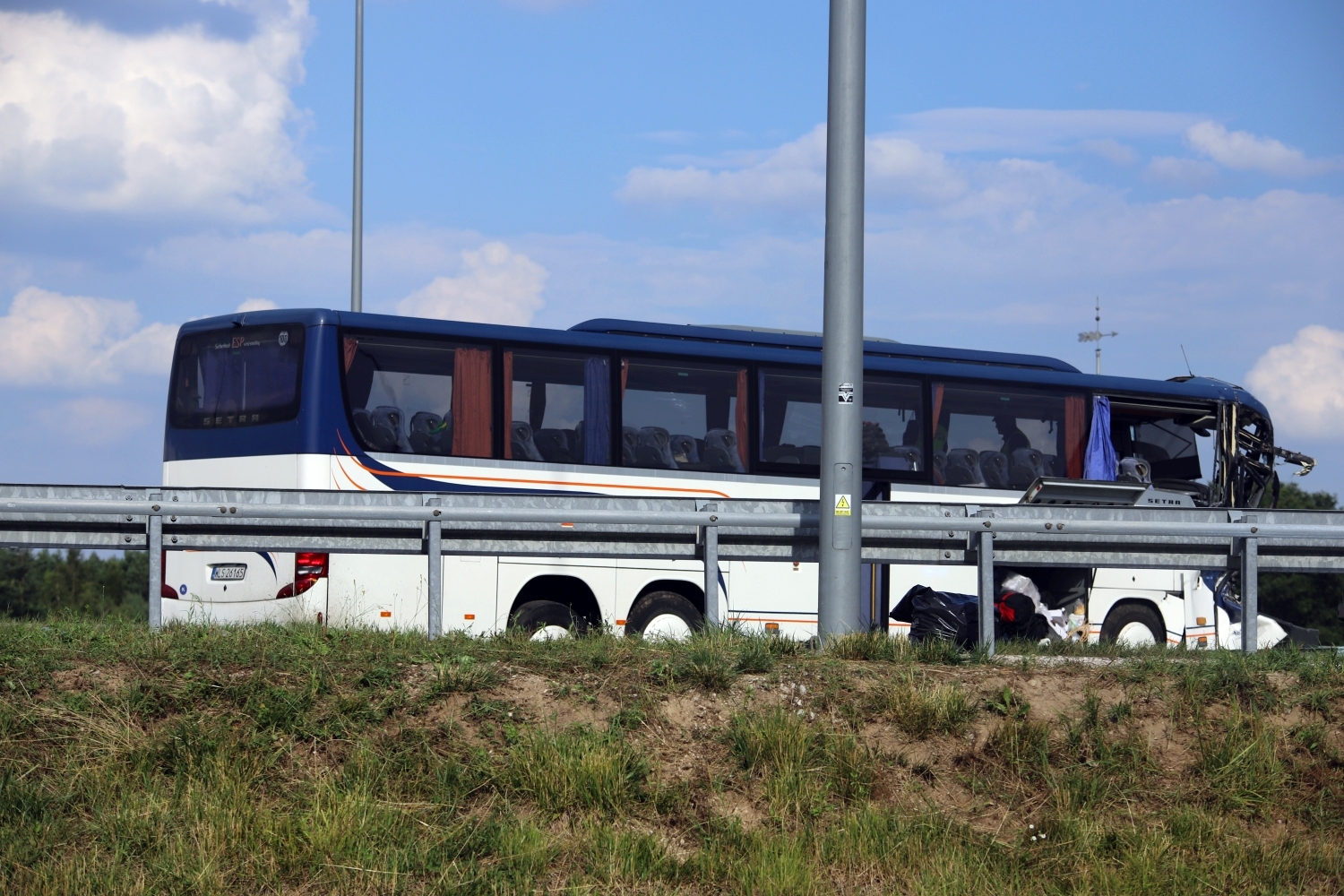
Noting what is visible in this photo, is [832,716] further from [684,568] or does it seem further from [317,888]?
[684,568]

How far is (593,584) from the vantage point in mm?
13742

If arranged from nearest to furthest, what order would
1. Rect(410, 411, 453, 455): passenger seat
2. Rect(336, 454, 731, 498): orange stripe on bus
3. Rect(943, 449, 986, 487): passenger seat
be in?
Rect(336, 454, 731, 498): orange stripe on bus → Rect(410, 411, 453, 455): passenger seat → Rect(943, 449, 986, 487): passenger seat

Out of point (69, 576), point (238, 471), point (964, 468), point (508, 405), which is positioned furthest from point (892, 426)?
point (69, 576)

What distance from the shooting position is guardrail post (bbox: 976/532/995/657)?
7770mm

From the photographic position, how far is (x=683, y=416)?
1484 centimetres

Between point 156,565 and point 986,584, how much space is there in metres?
4.90

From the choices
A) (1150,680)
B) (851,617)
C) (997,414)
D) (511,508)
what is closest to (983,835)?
(1150,680)

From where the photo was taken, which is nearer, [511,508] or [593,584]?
[511,508]

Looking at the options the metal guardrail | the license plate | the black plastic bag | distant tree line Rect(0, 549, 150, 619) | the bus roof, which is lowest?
distant tree line Rect(0, 549, 150, 619)

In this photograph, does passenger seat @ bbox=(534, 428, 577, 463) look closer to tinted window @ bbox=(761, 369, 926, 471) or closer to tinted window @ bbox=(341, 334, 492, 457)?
tinted window @ bbox=(341, 334, 492, 457)

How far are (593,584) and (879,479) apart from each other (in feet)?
12.9

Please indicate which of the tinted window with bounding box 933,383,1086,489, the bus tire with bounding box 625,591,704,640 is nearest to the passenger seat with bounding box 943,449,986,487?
the tinted window with bounding box 933,383,1086,489

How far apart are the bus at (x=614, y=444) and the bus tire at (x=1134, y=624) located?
0.03 m

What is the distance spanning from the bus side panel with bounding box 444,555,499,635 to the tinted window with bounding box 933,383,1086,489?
5764mm
